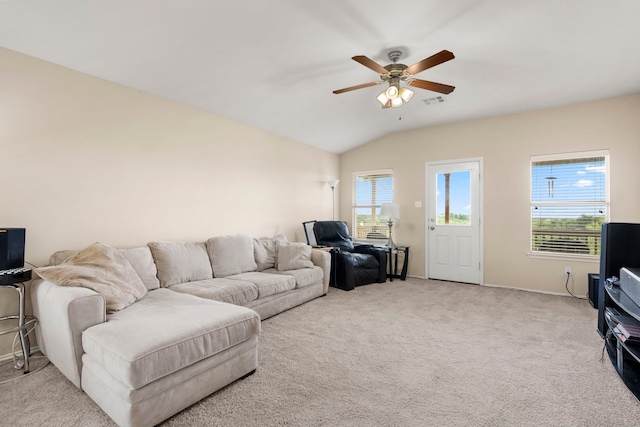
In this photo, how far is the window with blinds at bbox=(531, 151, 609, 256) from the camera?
4148 mm

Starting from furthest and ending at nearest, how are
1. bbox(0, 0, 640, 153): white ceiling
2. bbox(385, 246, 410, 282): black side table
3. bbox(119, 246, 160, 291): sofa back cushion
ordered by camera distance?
1. bbox(385, 246, 410, 282): black side table
2. bbox(119, 246, 160, 291): sofa back cushion
3. bbox(0, 0, 640, 153): white ceiling

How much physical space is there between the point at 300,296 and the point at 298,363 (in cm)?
142

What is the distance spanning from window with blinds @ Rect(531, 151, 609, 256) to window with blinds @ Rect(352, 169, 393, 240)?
2323mm

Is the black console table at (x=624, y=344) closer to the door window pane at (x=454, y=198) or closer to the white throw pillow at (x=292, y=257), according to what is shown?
the door window pane at (x=454, y=198)

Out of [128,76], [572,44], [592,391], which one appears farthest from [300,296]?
[572,44]

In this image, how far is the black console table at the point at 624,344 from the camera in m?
1.97

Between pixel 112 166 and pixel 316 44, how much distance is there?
2.31 metres

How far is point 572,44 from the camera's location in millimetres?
2820

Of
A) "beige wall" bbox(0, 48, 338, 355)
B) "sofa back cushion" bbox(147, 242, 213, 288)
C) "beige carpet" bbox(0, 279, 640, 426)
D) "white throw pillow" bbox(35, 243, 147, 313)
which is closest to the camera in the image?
"beige carpet" bbox(0, 279, 640, 426)

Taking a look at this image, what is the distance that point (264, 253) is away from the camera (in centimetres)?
411

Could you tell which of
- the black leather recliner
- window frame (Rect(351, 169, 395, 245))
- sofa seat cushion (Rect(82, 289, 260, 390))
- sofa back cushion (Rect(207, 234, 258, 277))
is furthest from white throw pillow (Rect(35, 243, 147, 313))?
window frame (Rect(351, 169, 395, 245))

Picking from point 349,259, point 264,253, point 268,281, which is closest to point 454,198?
point 349,259

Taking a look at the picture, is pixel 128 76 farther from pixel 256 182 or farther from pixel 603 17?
pixel 603 17

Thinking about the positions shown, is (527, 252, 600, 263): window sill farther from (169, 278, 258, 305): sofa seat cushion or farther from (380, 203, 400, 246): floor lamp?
(169, 278, 258, 305): sofa seat cushion
